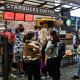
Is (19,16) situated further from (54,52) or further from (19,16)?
(54,52)

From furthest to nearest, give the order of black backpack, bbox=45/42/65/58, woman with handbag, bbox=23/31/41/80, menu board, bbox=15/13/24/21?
1. menu board, bbox=15/13/24/21
2. black backpack, bbox=45/42/65/58
3. woman with handbag, bbox=23/31/41/80

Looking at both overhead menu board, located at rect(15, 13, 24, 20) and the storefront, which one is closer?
the storefront

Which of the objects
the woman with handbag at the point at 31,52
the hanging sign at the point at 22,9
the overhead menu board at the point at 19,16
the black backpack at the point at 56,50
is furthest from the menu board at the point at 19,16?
the black backpack at the point at 56,50

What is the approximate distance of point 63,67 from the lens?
5305 millimetres

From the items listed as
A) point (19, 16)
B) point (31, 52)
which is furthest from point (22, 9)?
point (19, 16)

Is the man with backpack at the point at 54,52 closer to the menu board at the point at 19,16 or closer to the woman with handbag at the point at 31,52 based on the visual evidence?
the woman with handbag at the point at 31,52

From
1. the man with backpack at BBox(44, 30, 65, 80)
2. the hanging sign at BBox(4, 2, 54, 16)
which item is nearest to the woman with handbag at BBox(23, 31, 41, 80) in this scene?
the man with backpack at BBox(44, 30, 65, 80)

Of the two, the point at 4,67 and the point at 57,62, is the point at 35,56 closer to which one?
the point at 57,62

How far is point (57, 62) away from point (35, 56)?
64cm

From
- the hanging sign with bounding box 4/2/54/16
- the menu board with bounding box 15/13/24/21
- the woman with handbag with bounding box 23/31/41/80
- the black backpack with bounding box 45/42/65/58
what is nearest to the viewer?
the woman with handbag with bounding box 23/31/41/80

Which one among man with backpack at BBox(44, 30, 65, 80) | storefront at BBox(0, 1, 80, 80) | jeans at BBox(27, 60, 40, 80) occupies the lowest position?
jeans at BBox(27, 60, 40, 80)

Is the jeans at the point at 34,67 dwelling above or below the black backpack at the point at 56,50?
below

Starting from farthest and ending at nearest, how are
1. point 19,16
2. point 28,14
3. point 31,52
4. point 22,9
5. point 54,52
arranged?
1. point 28,14
2. point 19,16
3. point 22,9
4. point 54,52
5. point 31,52

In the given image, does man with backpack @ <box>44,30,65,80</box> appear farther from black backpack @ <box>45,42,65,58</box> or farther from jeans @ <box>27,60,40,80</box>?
jeans @ <box>27,60,40,80</box>
